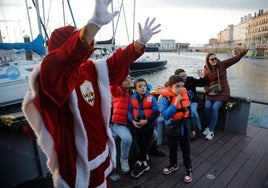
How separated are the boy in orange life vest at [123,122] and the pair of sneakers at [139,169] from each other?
0.12 meters

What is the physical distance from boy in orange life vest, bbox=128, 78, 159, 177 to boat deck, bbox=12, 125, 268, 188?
0.21 metres

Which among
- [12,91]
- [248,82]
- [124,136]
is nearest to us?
[124,136]

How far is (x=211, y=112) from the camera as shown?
4094mm

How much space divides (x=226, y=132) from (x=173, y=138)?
2.02 metres

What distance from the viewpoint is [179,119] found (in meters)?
2.62

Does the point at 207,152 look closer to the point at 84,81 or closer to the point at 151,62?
the point at 84,81

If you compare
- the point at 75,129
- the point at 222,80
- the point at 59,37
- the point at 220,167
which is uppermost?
the point at 59,37

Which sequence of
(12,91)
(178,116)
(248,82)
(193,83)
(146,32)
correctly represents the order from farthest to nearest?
(248,82) → (12,91) → (193,83) → (178,116) → (146,32)

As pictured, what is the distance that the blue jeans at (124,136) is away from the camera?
281 cm

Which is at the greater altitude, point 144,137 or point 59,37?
point 59,37

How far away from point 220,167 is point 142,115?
1293mm

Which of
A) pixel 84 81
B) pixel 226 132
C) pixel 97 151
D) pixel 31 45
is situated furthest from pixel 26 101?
pixel 31 45

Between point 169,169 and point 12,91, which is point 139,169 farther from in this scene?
point 12,91

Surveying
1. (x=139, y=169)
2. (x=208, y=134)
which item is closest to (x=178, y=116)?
(x=139, y=169)
